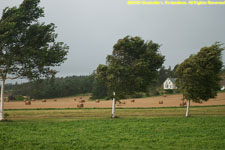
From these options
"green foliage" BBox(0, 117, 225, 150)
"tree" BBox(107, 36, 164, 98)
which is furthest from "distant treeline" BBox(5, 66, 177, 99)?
"green foliage" BBox(0, 117, 225, 150)

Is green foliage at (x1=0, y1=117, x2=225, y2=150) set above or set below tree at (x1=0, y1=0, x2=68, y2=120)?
below

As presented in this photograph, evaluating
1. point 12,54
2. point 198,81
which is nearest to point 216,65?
point 198,81

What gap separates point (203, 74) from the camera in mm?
28750

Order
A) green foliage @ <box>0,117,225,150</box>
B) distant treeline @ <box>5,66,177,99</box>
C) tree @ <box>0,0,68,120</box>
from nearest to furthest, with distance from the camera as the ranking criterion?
green foliage @ <box>0,117,225,150</box> < tree @ <box>0,0,68,120</box> < distant treeline @ <box>5,66,177,99</box>

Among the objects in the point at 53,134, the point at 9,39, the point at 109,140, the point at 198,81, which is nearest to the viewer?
the point at 109,140

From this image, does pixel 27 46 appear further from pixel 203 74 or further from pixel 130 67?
pixel 203 74

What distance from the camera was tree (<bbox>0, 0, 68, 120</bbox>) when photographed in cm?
2588

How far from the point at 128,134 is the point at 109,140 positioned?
2.29 metres

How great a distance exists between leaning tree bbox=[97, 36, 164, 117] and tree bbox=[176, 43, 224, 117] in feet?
12.2

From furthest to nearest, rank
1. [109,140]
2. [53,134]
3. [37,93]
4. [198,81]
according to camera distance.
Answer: [37,93] < [198,81] < [53,134] < [109,140]

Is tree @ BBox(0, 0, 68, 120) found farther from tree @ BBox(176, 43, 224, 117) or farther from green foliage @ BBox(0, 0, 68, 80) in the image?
tree @ BBox(176, 43, 224, 117)

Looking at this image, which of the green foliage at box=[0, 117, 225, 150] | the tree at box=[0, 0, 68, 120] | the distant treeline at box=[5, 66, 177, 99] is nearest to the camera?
the green foliage at box=[0, 117, 225, 150]

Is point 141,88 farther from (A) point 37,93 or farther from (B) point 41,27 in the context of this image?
(A) point 37,93

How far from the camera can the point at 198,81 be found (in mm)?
29500
